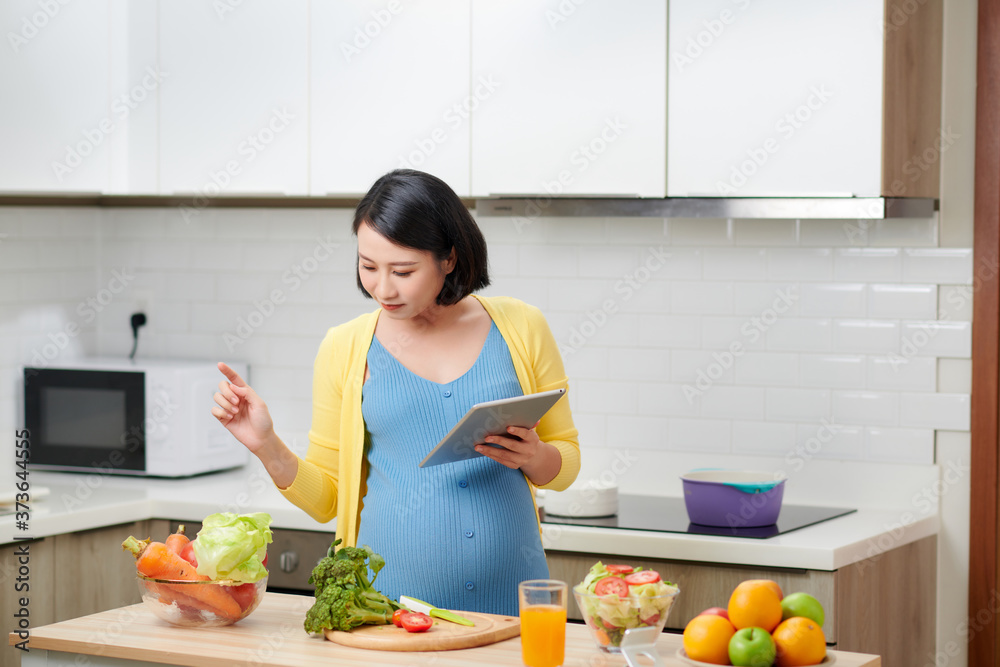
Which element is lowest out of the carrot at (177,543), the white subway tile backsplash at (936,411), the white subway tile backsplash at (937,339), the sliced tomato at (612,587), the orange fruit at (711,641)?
the orange fruit at (711,641)

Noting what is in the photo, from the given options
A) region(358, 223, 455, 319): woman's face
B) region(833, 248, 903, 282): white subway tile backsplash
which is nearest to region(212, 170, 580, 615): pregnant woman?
region(358, 223, 455, 319): woman's face

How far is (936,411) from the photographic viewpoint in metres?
3.13

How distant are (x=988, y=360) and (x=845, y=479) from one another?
18.7 inches

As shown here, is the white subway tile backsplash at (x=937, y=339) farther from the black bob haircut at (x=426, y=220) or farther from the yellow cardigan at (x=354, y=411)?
the black bob haircut at (x=426, y=220)

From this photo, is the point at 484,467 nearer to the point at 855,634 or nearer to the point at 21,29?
the point at 855,634

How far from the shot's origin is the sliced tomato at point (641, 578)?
176cm

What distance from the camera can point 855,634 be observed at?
2.77 metres

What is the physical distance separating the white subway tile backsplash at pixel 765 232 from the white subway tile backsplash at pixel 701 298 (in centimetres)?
13

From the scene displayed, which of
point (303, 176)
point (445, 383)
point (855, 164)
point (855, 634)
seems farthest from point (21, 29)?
point (855, 634)

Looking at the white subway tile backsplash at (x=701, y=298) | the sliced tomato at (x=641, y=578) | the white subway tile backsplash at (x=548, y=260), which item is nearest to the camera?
the sliced tomato at (x=641, y=578)

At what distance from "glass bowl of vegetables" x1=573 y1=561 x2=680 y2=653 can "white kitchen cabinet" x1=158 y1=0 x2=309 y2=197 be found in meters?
1.88

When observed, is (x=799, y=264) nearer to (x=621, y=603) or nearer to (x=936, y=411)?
(x=936, y=411)

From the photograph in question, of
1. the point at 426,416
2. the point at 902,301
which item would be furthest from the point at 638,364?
the point at 426,416

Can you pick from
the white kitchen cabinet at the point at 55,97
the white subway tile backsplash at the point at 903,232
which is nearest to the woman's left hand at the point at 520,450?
the white subway tile backsplash at the point at 903,232
